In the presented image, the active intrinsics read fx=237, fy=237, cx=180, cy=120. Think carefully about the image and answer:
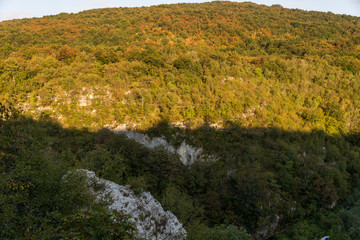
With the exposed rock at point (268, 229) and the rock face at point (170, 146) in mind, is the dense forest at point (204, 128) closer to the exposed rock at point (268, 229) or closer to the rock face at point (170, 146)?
the exposed rock at point (268, 229)

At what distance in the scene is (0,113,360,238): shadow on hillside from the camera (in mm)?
22469

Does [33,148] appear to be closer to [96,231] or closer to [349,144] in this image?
[96,231]

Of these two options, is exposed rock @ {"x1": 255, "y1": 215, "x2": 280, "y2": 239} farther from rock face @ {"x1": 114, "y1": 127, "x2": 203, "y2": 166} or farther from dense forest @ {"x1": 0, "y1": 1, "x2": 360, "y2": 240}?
rock face @ {"x1": 114, "y1": 127, "x2": 203, "y2": 166}

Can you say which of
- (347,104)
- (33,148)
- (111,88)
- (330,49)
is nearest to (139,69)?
(111,88)

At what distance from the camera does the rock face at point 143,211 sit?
11.9 meters

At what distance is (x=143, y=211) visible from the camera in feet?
41.8

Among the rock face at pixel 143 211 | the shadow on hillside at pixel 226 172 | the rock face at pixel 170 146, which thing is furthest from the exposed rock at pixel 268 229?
→ the rock face at pixel 143 211

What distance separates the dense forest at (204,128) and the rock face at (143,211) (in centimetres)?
140

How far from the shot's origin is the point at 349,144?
Result: 3794 cm

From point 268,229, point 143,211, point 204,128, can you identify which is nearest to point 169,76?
point 204,128

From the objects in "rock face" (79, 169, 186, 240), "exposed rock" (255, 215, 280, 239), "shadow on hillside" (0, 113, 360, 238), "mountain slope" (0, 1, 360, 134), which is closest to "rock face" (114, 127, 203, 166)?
"shadow on hillside" (0, 113, 360, 238)

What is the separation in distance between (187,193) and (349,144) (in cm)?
2971

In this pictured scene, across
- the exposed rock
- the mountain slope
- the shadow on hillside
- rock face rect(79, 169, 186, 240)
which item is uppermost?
the mountain slope

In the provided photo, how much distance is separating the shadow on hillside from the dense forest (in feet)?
0.45
